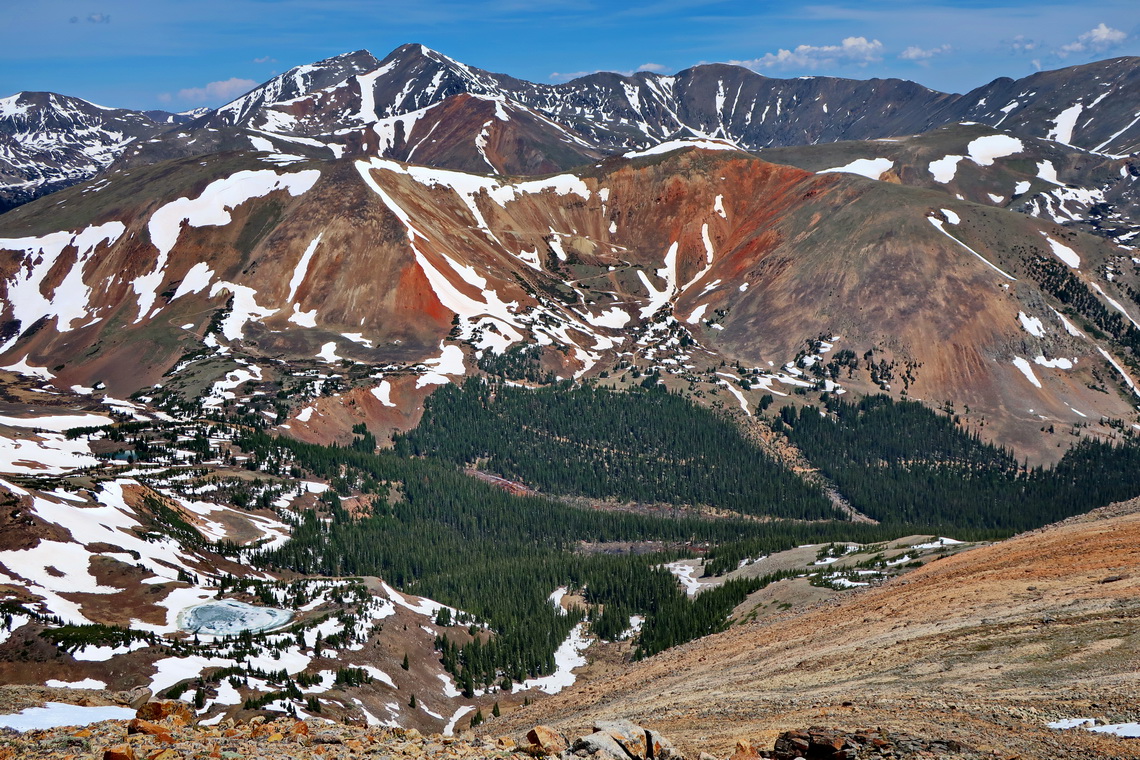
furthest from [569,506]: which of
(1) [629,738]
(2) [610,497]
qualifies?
(1) [629,738]

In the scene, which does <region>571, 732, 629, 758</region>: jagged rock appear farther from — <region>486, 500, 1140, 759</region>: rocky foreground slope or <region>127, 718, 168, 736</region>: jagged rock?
<region>127, 718, 168, 736</region>: jagged rock

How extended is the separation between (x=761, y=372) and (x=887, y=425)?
1127 inches

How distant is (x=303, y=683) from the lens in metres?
58.8

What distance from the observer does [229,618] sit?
69562mm

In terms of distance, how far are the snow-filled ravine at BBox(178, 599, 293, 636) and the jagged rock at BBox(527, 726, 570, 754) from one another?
49.0 metres

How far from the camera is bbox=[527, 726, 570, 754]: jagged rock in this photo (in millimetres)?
24312

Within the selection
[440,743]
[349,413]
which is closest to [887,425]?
[349,413]

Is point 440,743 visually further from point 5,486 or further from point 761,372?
point 761,372

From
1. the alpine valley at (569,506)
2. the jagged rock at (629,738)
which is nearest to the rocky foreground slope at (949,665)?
the alpine valley at (569,506)

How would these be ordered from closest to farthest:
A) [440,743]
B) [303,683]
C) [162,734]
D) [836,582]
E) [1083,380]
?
[162,734] → [440,743] → [303,683] → [836,582] → [1083,380]

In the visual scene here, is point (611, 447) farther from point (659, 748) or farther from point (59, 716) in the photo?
point (659, 748)

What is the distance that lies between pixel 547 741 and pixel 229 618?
53.0 metres

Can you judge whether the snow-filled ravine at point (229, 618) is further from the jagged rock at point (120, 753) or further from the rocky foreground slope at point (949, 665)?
the jagged rock at point (120, 753)

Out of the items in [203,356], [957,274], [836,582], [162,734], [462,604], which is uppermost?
[957,274]
